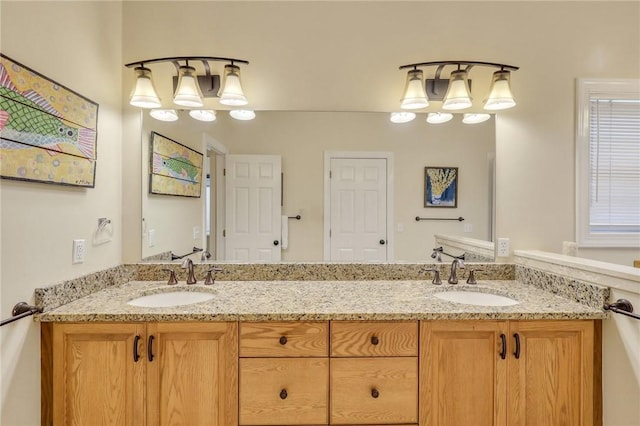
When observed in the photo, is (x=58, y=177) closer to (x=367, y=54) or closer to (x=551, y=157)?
(x=367, y=54)

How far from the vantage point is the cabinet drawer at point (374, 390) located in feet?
4.46

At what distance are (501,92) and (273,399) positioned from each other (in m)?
1.93

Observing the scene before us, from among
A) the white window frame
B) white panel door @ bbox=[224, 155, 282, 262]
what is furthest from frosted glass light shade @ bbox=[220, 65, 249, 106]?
the white window frame

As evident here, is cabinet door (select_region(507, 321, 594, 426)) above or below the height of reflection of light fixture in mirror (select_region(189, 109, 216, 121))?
below

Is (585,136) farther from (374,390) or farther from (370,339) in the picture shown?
(374,390)

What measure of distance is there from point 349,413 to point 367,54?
1.90 meters

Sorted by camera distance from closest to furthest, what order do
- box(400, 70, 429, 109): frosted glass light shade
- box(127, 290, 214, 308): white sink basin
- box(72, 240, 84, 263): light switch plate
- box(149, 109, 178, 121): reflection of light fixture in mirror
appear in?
box(72, 240, 84, 263): light switch plate < box(127, 290, 214, 308): white sink basin < box(400, 70, 429, 109): frosted glass light shade < box(149, 109, 178, 121): reflection of light fixture in mirror

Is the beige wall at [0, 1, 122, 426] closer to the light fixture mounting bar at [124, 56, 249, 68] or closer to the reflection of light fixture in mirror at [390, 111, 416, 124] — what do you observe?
the light fixture mounting bar at [124, 56, 249, 68]

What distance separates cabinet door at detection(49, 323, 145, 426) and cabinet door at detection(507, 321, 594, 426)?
62.0 inches

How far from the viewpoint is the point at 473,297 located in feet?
5.88

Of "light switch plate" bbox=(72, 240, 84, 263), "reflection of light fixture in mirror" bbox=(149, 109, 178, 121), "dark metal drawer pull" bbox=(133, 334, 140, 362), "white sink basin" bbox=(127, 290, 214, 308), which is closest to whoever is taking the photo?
"dark metal drawer pull" bbox=(133, 334, 140, 362)

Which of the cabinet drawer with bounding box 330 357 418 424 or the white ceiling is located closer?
the cabinet drawer with bounding box 330 357 418 424

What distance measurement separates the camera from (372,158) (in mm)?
2021

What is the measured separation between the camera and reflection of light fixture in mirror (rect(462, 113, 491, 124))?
1989 millimetres
